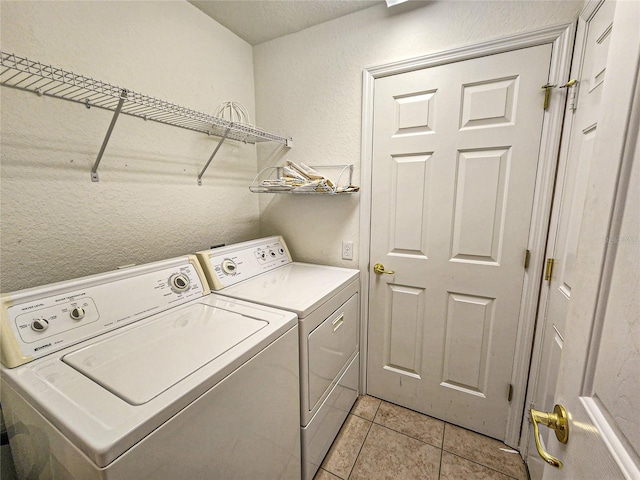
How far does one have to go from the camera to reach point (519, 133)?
4.43 feet

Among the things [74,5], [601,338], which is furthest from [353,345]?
[74,5]

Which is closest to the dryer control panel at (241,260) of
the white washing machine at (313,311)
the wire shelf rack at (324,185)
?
the white washing machine at (313,311)

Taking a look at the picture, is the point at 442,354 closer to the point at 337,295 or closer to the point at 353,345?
the point at 353,345

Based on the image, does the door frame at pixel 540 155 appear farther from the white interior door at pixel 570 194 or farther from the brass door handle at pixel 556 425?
the brass door handle at pixel 556 425

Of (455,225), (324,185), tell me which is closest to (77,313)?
(324,185)

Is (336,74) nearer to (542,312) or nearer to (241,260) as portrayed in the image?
(241,260)

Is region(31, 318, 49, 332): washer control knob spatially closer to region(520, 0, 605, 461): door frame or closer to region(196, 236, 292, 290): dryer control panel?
region(196, 236, 292, 290): dryer control panel

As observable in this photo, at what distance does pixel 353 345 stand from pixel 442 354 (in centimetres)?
55

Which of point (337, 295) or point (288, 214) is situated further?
point (288, 214)

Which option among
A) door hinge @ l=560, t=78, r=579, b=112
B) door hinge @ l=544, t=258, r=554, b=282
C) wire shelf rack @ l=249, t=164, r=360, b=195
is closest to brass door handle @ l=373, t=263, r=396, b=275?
wire shelf rack @ l=249, t=164, r=360, b=195

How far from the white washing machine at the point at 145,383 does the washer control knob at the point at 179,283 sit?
0.01 m

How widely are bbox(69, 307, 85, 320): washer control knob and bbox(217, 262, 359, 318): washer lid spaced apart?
54 centimetres

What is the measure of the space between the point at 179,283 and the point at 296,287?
0.57 metres

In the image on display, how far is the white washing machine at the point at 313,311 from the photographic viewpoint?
4.07 feet
